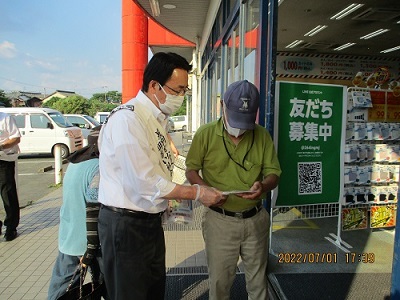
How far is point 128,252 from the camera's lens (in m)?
1.70

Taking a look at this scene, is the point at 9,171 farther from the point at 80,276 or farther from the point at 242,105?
the point at 242,105

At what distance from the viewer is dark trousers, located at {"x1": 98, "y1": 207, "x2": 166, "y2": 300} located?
1.69 metres

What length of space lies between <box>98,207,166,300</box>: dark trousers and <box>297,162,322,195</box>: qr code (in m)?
2.07

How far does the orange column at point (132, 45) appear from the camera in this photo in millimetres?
10797

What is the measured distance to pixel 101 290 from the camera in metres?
2.17

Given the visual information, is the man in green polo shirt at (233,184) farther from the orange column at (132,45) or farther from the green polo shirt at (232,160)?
the orange column at (132,45)

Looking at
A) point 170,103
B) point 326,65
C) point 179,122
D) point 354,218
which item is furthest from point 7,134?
point 179,122

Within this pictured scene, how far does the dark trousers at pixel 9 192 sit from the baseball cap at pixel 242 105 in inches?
142

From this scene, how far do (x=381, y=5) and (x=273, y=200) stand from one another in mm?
5569

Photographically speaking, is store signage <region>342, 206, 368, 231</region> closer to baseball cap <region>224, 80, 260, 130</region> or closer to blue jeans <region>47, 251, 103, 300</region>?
baseball cap <region>224, 80, 260, 130</region>

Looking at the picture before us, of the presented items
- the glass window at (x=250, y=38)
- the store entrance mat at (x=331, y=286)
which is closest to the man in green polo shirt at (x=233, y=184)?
the store entrance mat at (x=331, y=286)

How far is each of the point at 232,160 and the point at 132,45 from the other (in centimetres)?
973

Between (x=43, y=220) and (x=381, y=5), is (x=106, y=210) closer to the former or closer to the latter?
(x=43, y=220)

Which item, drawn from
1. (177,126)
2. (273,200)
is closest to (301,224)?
(273,200)
